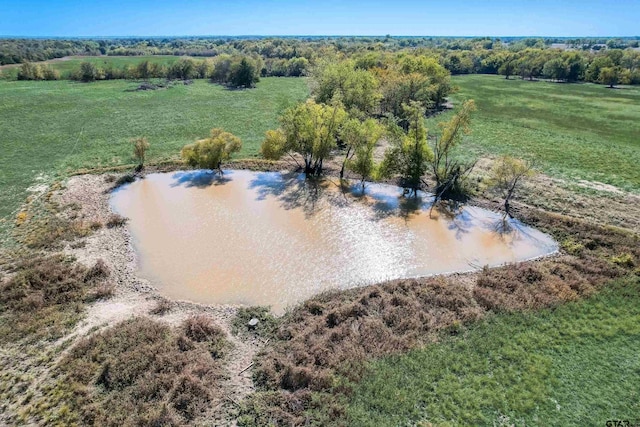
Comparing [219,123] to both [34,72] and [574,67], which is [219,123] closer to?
[34,72]

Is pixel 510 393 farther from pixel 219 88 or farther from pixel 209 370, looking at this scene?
pixel 219 88

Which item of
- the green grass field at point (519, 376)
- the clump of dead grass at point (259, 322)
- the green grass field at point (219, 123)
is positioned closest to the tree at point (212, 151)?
the green grass field at point (219, 123)

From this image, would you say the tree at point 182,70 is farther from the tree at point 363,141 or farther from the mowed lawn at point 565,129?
the tree at point 363,141

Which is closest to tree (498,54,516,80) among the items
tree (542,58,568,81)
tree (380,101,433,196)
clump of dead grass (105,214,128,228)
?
tree (542,58,568,81)

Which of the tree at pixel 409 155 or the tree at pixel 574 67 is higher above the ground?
the tree at pixel 574 67

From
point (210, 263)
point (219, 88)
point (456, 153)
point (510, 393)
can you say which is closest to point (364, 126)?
point (456, 153)
